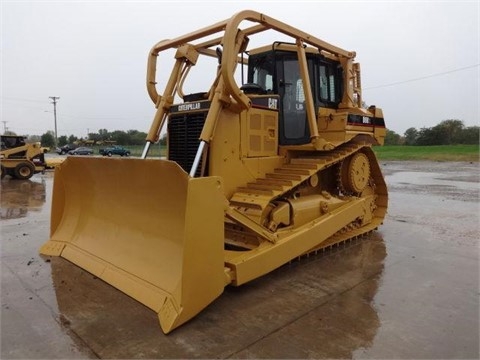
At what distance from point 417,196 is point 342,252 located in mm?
6611

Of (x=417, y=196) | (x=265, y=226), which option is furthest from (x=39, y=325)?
(x=417, y=196)

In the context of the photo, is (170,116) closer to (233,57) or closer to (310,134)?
(233,57)

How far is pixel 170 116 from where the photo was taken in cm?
534

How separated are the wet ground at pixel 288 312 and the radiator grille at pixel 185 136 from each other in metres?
1.82

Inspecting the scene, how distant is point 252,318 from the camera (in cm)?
354

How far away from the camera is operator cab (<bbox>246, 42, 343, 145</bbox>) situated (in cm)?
563

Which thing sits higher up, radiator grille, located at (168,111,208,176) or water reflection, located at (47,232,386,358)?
radiator grille, located at (168,111,208,176)

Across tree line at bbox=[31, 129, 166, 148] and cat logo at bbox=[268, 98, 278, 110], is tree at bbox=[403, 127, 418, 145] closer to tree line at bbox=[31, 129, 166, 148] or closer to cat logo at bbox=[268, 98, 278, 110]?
tree line at bbox=[31, 129, 166, 148]

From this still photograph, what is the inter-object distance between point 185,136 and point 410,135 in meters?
58.9

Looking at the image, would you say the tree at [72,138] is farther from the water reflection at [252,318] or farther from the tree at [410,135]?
the water reflection at [252,318]

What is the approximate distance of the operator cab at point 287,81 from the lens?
5633mm

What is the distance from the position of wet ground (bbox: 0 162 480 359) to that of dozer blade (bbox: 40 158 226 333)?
7.0 inches

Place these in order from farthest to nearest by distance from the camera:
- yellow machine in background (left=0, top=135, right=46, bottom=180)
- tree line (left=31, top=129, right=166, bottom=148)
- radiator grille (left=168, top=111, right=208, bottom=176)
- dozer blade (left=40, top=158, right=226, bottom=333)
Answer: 1. tree line (left=31, top=129, right=166, bottom=148)
2. yellow machine in background (left=0, top=135, right=46, bottom=180)
3. radiator grille (left=168, top=111, right=208, bottom=176)
4. dozer blade (left=40, top=158, right=226, bottom=333)

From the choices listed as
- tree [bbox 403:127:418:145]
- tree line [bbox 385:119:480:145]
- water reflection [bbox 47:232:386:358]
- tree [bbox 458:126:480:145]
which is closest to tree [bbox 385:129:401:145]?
tree [bbox 403:127:418:145]
